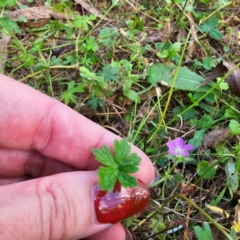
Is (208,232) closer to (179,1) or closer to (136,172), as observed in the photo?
(136,172)

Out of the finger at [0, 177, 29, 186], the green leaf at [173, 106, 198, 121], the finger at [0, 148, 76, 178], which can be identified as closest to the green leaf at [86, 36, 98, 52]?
the green leaf at [173, 106, 198, 121]

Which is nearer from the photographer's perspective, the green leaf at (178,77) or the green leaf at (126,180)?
the green leaf at (126,180)

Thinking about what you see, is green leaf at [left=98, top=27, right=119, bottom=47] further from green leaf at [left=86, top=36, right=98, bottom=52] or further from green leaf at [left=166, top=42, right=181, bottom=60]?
green leaf at [left=166, top=42, right=181, bottom=60]

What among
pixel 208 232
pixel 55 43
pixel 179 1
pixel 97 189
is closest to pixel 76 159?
pixel 97 189

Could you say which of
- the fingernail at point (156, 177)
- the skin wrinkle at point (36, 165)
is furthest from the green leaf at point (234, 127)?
the skin wrinkle at point (36, 165)

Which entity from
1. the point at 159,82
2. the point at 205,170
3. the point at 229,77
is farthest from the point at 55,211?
the point at 229,77

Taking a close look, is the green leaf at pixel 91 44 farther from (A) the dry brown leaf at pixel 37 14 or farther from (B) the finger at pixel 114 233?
(B) the finger at pixel 114 233

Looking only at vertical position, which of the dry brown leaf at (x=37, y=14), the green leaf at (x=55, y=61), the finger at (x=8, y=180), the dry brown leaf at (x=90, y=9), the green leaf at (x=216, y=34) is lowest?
the finger at (x=8, y=180)
